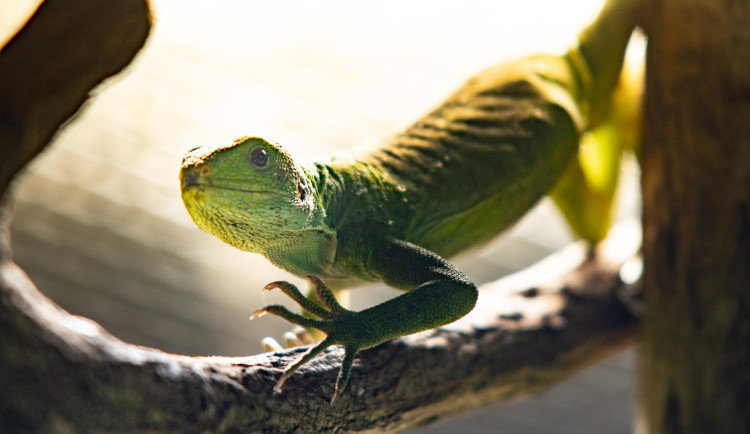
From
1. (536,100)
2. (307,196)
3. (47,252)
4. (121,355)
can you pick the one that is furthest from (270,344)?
(47,252)

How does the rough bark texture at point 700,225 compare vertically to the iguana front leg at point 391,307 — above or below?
above

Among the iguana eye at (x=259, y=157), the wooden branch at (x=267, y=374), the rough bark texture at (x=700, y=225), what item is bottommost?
the wooden branch at (x=267, y=374)

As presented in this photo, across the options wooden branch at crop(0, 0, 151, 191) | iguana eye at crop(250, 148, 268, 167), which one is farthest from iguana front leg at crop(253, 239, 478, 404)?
wooden branch at crop(0, 0, 151, 191)

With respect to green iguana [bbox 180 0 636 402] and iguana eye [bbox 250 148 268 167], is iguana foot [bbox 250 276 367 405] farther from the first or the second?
iguana eye [bbox 250 148 268 167]

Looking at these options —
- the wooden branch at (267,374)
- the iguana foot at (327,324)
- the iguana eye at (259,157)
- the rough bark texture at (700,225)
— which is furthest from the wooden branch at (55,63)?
the rough bark texture at (700,225)

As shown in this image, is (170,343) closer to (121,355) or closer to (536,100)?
(536,100)

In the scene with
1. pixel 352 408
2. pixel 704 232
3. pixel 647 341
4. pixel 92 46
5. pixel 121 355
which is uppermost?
pixel 704 232

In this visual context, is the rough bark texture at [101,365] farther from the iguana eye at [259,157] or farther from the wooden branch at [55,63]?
the iguana eye at [259,157]
